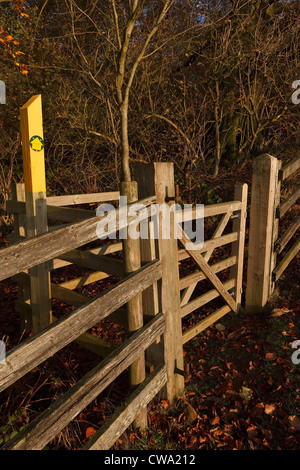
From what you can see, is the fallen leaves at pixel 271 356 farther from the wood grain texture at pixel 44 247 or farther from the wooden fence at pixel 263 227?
the wood grain texture at pixel 44 247

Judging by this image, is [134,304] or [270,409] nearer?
[134,304]

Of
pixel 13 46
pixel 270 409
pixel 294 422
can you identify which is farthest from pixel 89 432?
pixel 13 46

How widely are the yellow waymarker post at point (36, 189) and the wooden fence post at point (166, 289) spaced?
937mm

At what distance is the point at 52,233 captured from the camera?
5.21 ft

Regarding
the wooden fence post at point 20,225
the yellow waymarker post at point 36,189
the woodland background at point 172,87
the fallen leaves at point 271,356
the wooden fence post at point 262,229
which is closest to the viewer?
the yellow waymarker post at point 36,189

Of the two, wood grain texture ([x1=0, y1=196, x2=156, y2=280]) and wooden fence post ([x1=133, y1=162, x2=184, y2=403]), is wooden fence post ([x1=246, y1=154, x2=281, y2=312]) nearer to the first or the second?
wooden fence post ([x1=133, y1=162, x2=184, y2=403])

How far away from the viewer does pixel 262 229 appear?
14.0ft

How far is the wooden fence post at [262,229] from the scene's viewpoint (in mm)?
4156

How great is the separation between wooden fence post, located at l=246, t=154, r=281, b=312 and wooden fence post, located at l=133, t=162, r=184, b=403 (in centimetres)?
190

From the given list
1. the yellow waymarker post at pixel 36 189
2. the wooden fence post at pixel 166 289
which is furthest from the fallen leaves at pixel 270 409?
the yellow waymarker post at pixel 36 189

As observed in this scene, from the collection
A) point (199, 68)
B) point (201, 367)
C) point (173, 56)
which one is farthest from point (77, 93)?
point (201, 367)

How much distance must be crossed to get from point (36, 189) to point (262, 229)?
9.68ft

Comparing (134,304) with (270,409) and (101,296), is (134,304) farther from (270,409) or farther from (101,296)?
(270,409)
